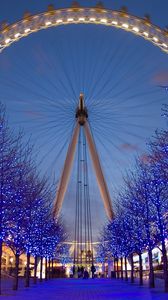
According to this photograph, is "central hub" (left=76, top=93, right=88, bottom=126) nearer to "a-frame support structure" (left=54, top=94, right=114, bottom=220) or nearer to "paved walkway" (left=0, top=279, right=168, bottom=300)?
"a-frame support structure" (left=54, top=94, right=114, bottom=220)

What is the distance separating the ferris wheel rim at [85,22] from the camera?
20.5m

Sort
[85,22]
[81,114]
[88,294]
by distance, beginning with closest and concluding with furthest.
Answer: [88,294], [85,22], [81,114]

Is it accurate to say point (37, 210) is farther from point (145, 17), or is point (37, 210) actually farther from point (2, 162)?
point (145, 17)

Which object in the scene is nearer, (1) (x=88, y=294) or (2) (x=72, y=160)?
(1) (x=88, y=294)

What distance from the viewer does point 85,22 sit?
23.0 meters

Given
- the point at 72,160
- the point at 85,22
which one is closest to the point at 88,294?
the point at 85,22

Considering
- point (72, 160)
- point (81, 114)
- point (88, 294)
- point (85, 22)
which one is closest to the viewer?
point (88, 294)

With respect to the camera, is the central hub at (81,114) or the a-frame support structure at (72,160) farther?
the central hub at (81,114)

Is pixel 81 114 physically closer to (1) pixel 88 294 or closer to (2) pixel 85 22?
(2) pixel 85 22

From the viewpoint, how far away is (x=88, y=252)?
84250mm

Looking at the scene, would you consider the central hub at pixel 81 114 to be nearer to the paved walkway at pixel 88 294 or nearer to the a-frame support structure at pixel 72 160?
the a-frame support structure at pixel 72 160

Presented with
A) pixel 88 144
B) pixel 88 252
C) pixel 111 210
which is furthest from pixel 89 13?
pixel 88 252

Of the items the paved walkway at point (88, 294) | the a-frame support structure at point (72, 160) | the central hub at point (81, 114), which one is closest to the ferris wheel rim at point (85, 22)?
the paved walkway at point (88, 294)

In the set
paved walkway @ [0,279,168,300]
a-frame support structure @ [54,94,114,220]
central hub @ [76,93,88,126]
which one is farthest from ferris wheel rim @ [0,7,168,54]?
central hub @ [76,93,88,126]
